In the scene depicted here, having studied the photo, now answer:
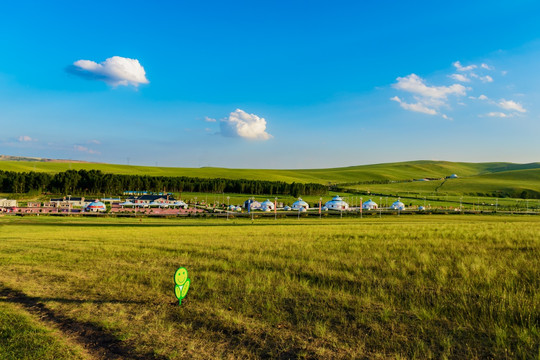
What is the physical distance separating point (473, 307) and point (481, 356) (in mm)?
2281

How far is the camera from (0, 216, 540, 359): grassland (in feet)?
22.3

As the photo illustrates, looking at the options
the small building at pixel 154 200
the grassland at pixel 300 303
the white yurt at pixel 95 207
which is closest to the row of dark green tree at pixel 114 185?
the small building at pixel 154 200

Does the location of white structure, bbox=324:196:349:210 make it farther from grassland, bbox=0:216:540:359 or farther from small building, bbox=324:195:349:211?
grassland, bbox=0:216:540:359

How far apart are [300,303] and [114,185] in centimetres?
16829

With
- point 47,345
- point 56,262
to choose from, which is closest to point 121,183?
point 56,262

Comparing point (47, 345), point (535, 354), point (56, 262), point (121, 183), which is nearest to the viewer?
point (535, 354)

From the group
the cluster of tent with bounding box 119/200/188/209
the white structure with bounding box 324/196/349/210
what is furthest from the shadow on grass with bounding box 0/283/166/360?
the white structure with bounding box 324/196/349/210

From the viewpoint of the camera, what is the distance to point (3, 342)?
709 cm

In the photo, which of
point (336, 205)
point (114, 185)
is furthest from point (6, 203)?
point (336, 205)

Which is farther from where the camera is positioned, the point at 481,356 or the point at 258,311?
the point at 258,311

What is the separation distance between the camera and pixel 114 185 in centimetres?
15875

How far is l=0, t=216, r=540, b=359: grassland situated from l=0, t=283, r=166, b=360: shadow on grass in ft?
0.14

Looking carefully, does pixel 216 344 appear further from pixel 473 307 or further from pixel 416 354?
pixel 473 307

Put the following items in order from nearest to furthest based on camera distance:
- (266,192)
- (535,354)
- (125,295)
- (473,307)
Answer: (535,354) → (473,307) → (125,295) → (266,192)
